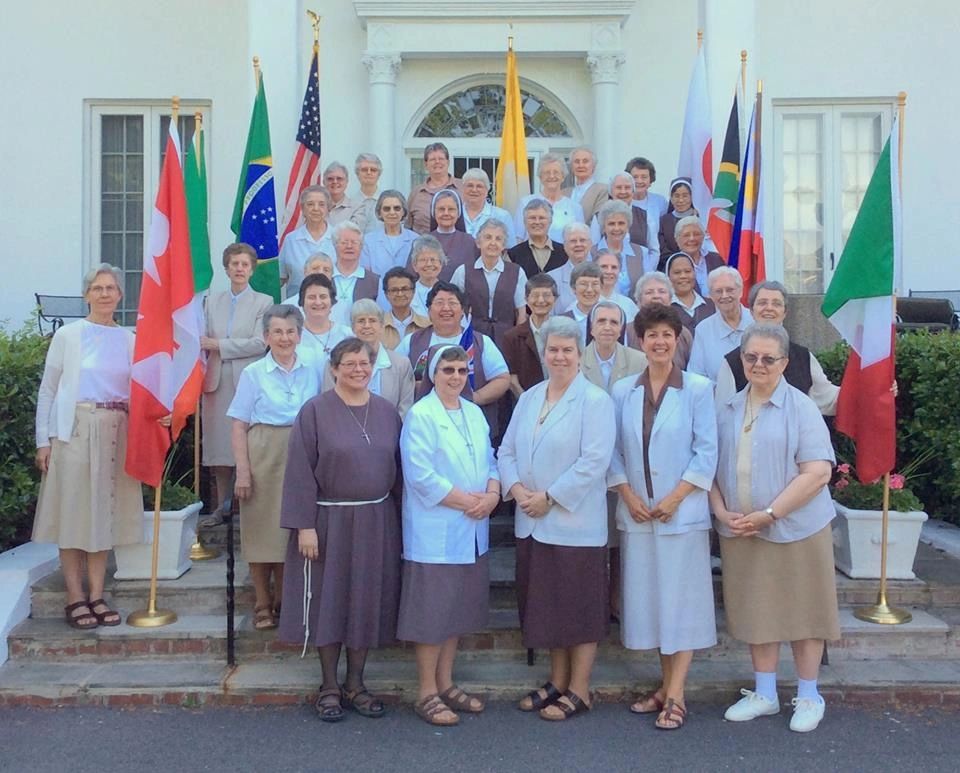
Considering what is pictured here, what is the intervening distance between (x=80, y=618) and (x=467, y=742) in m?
2.39

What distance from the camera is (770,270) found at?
439 inches

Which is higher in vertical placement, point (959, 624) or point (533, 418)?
point (533, 418)

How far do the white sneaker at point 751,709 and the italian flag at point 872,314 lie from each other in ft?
4.75

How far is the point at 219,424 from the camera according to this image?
250 inches

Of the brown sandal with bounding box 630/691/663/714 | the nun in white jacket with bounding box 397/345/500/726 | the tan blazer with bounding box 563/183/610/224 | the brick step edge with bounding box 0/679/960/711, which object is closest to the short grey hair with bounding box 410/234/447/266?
the nun in white jacket with bounding box 397/345/500/726

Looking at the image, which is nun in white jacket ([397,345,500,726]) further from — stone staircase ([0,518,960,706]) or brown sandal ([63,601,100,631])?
brown sandal ([63,601,100,631])

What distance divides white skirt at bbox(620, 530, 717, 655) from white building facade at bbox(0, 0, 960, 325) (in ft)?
21.5

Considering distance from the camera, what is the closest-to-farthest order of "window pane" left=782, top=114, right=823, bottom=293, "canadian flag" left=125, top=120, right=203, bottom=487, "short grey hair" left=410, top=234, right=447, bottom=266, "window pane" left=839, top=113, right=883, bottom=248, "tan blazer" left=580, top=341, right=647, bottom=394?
"tan blazer" left=580, top=341, right=647, bottom=394
"canadian flag" left=125, top=120, right=203, bottom=487
"short grey hair" left=410, top=234, right=447, bottom=266
"window pane" left=839, top=113, right=883, bottom=248
"window pane" left=782, top=114, right=823, bottom=293

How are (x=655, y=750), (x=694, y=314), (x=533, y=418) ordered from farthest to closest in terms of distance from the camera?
(x=694, y=314) → (x=533, y=418) → (x=655, y=750)

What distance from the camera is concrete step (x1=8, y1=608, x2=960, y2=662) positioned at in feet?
17.3

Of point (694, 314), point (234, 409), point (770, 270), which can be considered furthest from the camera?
point (770, 270)

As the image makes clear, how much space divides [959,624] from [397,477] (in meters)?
3.28

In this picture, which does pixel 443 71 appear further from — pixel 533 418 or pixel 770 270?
pixel 533 418

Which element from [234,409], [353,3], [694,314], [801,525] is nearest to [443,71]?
[353,3]
